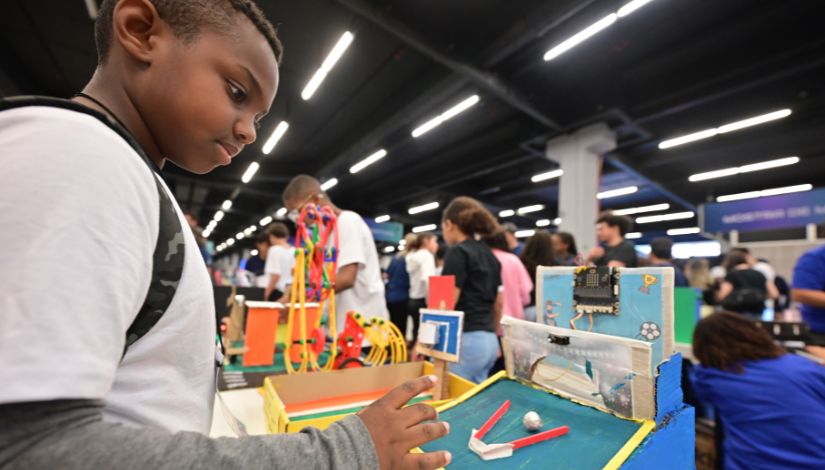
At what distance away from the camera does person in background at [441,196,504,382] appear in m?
2.02

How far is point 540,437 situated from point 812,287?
7.02ft

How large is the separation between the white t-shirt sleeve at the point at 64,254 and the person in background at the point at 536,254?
2.67m

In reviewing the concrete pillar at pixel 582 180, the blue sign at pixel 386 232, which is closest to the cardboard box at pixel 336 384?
the concrete pillar at pixel 582 180

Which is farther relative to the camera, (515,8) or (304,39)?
(304,39)

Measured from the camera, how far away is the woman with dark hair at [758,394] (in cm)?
136

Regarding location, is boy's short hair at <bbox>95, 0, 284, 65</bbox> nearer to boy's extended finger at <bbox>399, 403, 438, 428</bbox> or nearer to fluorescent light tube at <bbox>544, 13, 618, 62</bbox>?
boy's extended finger at <bbox>399, 403, 438, 428</bbox>

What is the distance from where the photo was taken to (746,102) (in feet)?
18.5

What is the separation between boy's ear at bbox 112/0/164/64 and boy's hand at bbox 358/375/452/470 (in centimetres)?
56

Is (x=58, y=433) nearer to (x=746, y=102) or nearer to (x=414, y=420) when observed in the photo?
(x=414, y=420)

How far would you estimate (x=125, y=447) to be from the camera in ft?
1.05

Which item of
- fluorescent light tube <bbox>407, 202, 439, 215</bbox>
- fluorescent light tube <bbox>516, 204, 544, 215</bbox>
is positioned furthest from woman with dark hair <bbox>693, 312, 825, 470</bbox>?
fluorescent light tube <bbox>516, 204, 544, 215</bbox>

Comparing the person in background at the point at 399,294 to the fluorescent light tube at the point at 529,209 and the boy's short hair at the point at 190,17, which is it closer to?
the boy's short hair at the point at 190,17

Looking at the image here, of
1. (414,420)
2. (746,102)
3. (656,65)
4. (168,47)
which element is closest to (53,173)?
(168,47)

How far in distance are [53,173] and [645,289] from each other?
0.96 metres
